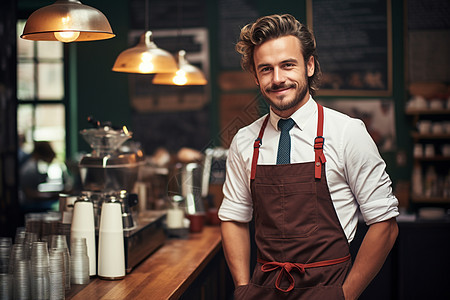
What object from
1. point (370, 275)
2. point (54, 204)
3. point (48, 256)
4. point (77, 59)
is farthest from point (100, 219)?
point (77, 59)

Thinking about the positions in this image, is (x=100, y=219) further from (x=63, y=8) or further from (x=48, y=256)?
(x=63, y=8)

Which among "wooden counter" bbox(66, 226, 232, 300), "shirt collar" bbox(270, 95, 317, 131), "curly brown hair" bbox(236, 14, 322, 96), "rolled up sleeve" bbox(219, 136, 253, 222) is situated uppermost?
"curly brown hair" bbox(236, 14, 322, 96)

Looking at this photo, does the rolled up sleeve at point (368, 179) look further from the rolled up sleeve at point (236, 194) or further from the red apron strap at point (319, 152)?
the rolled up sleeve at point (236, 194)

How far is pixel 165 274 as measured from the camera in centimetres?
236

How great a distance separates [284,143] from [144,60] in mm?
1032

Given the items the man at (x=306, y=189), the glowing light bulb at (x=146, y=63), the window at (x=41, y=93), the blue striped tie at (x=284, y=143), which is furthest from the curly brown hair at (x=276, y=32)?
the window at (x=41, y=93)

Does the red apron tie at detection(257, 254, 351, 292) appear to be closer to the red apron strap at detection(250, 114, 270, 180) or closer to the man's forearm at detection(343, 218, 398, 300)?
the man's forearm at detection(343, 218, 398, 300)

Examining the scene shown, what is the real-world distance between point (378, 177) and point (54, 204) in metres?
4.30

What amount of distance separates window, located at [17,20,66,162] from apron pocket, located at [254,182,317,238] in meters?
4.55

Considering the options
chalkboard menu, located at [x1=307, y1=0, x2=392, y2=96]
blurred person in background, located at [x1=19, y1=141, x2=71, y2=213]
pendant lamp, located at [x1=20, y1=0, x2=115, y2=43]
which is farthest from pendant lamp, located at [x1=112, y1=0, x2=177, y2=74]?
blurred person in background, located at [x1=19, y1=141, x2=71, y2=213]

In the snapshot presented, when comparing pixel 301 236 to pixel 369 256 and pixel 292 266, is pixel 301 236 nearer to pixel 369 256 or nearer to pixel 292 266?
pixel 292 266

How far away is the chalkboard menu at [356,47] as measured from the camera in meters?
4.96

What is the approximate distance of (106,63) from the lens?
5.70 meters

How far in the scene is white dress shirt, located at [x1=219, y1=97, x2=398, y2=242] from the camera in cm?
181
